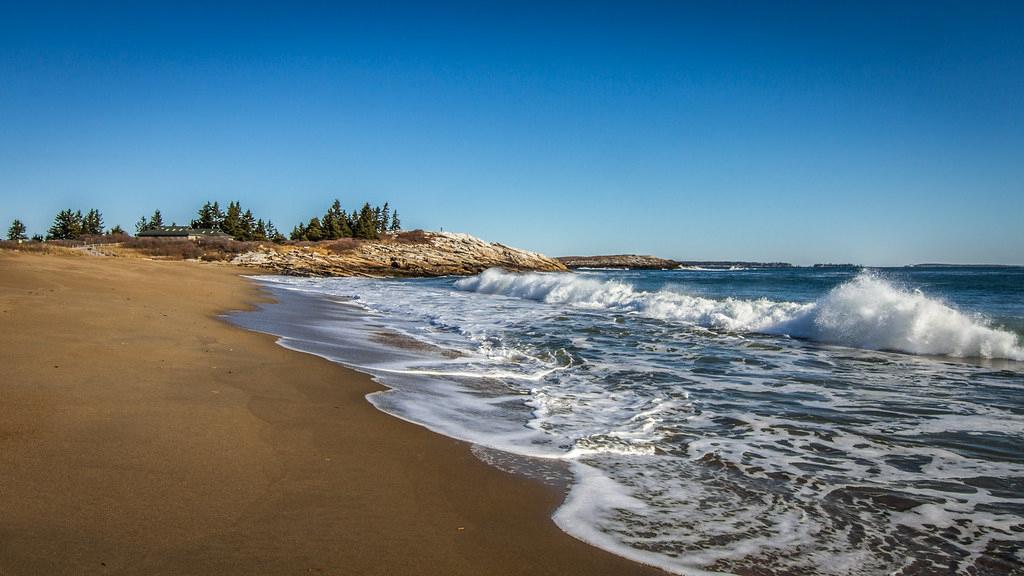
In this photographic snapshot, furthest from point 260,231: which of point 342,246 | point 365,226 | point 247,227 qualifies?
point 342,246

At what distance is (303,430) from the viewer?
4.33 m

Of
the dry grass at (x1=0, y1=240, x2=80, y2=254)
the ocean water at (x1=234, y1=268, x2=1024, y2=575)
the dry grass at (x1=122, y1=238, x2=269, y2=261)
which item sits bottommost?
the ocean water at (x1=234, y1=268, x2=1024, y2=575)

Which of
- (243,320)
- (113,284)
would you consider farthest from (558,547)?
(113,284)

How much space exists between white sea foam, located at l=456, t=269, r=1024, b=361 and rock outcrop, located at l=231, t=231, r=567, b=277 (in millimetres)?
47269

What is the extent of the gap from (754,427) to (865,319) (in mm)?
8905

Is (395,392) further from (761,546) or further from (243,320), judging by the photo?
(243,320)

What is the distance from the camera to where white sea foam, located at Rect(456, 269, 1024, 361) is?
33.7ft

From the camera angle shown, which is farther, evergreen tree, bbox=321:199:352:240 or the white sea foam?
evergreen tree, bbox=321:199:352:240

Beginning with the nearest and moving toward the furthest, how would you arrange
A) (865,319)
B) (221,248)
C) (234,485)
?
1. (234,485)
2. (865,319)
3. (221,248)

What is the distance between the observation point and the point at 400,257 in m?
72.4

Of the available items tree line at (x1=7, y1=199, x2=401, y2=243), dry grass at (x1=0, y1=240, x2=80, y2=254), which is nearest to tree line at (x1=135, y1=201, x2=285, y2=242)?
tree line at (x1=7, y1=199, x2=401, y2=243)

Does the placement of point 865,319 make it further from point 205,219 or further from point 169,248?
point 205,219

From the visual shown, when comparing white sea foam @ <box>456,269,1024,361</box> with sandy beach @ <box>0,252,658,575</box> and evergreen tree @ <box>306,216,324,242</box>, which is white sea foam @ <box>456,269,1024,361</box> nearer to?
sandy beach @ <box>0,252,658,575</box>

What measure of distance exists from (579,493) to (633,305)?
1707 centimetres
